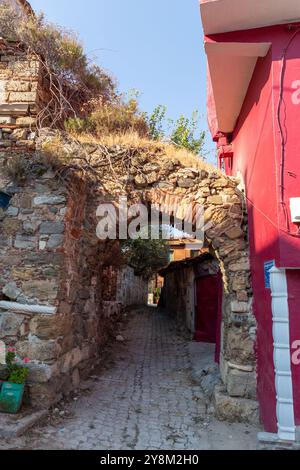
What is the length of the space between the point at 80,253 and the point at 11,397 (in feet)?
6.53

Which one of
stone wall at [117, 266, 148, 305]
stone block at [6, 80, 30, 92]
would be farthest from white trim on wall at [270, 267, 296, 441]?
stone wall at [117, 266, 148, 305]

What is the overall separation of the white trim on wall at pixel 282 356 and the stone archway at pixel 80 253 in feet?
2.55

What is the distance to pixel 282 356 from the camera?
3143 millimetres

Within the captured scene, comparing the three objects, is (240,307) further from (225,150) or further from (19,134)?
(19,134)

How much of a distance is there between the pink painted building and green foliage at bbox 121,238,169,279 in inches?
358

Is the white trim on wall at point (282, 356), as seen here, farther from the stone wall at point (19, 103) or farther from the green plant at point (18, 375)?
the stone wall at point (19, 103)

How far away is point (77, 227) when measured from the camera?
459 centimetres

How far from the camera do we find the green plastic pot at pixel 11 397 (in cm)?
340

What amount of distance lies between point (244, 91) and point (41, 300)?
400cm

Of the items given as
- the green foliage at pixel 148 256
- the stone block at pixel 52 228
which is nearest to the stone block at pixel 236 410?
the stone block at pixel 52 228

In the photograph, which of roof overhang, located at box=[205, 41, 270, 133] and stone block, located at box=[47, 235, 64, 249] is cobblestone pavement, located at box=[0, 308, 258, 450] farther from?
roof overhang, located at box=[205, 41, 270, 133]

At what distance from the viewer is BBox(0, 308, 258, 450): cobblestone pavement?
10.5ft
